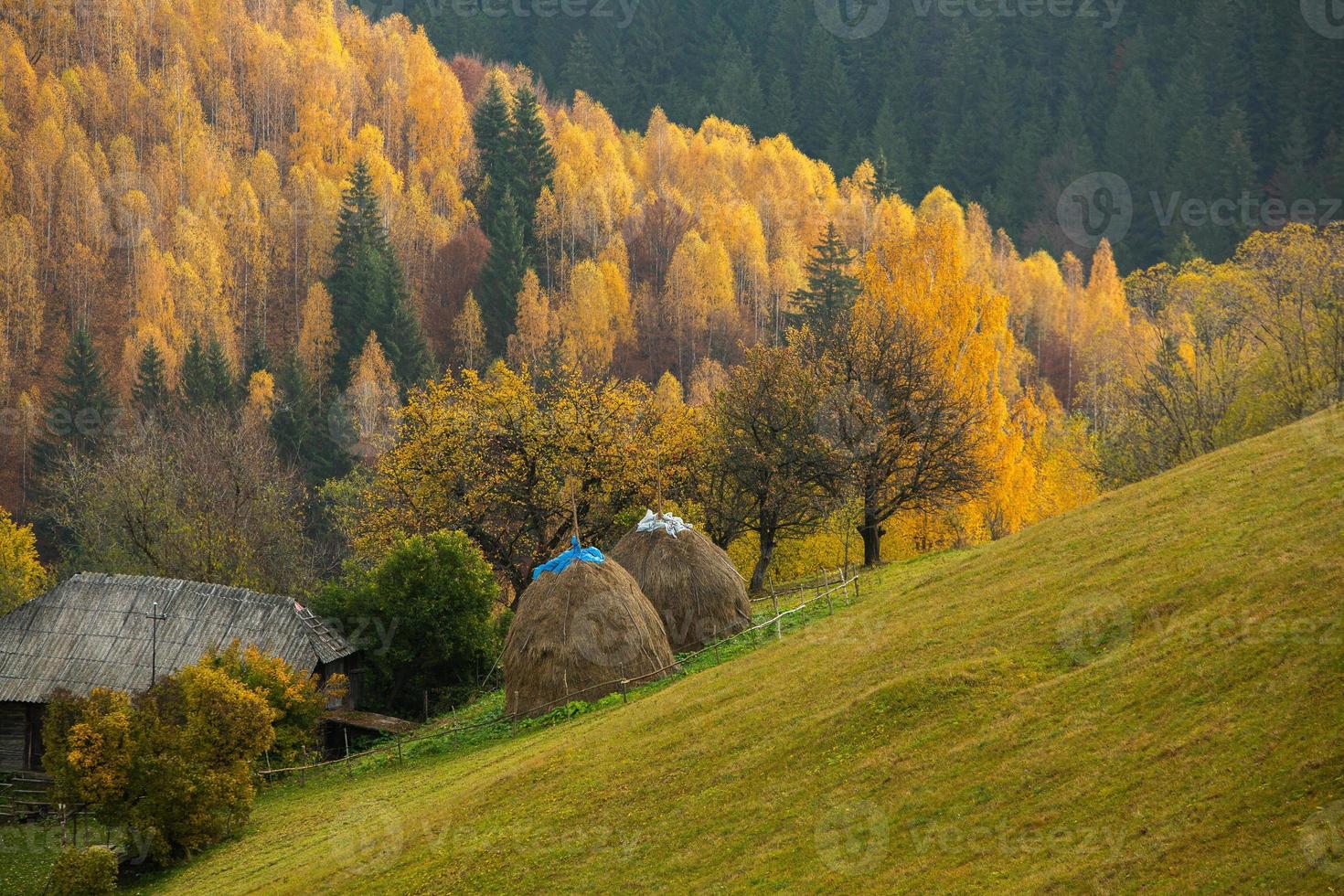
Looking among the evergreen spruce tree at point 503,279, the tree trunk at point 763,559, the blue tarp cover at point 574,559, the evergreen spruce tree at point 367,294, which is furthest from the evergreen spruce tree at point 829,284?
the blue tarp cover at point 574,559

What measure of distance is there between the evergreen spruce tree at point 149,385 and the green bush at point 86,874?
7214cm

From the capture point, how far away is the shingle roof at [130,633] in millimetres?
43281

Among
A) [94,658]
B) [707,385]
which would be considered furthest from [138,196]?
[94,658]

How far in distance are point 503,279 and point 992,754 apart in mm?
107135

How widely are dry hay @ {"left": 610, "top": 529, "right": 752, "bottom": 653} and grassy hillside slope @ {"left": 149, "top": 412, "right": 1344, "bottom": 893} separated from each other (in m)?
7.00

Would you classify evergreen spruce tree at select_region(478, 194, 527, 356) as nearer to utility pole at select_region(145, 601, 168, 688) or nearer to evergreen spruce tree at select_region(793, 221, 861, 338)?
evergreen spruce tree at select_region(793, 221, 861, 338)

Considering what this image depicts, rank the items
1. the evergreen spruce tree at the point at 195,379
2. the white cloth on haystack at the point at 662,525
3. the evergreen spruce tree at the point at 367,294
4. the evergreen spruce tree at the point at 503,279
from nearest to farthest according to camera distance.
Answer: the white cloth on haystack at the point at 662,525 < the evergreen spruce tree at the point at 195,379 < the evergreen spruce tree at the point at 367,294 < the evergreen spruce tree at the point at 503,279

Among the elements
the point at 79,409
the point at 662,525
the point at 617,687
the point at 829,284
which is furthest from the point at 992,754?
the point at 79,409

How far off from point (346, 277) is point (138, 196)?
23619 mm

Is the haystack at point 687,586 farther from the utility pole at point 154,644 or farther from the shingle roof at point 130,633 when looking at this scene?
the utility pole at point 154,644

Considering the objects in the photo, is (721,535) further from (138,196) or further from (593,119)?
(593,119)

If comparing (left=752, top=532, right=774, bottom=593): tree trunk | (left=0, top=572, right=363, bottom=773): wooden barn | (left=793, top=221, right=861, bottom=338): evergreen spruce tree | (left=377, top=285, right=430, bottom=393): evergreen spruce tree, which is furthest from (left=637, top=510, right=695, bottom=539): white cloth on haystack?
(left=377, top=285, right=430, bottom=393): evergreen spruce tree

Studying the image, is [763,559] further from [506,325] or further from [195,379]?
[506,325]

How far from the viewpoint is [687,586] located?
40062 millimetres
